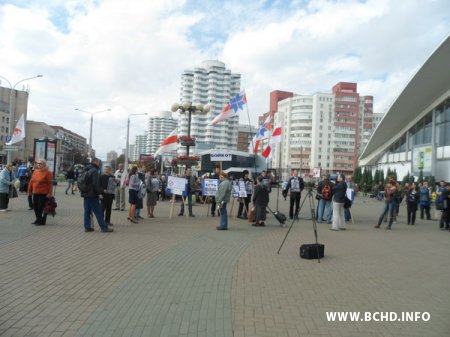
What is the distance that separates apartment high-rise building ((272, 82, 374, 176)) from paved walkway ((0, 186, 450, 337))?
389 ft

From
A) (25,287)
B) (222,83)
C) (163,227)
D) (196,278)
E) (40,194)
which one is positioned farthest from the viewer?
(222,83)

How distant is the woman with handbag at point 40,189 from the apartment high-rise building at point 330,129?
118m

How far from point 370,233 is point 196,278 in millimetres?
8419

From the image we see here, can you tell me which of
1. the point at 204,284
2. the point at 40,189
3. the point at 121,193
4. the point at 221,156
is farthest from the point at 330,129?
the point at 204,284

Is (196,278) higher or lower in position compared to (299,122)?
lower

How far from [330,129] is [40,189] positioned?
12541 cm

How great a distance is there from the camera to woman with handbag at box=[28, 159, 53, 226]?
11008mm

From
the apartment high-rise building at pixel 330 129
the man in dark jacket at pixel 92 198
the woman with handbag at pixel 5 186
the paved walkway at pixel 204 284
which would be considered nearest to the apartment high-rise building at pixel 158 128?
the apartment high-rise building at pixel 330 129

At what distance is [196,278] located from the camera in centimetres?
636

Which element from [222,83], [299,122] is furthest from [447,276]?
[222,83]

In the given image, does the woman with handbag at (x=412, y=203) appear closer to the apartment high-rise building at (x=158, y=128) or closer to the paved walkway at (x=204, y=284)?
the paved walkway at (x=204, y=284)

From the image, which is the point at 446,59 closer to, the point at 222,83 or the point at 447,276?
the point at 447,276

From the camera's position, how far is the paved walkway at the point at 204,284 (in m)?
4.46

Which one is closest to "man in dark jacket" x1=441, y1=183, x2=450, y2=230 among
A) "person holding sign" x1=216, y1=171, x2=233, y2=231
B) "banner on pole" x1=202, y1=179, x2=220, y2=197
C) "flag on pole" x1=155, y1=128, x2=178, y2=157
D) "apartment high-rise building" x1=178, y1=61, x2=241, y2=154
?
"person holding sign" x1=216, y1=171, x2=233, y2=231
